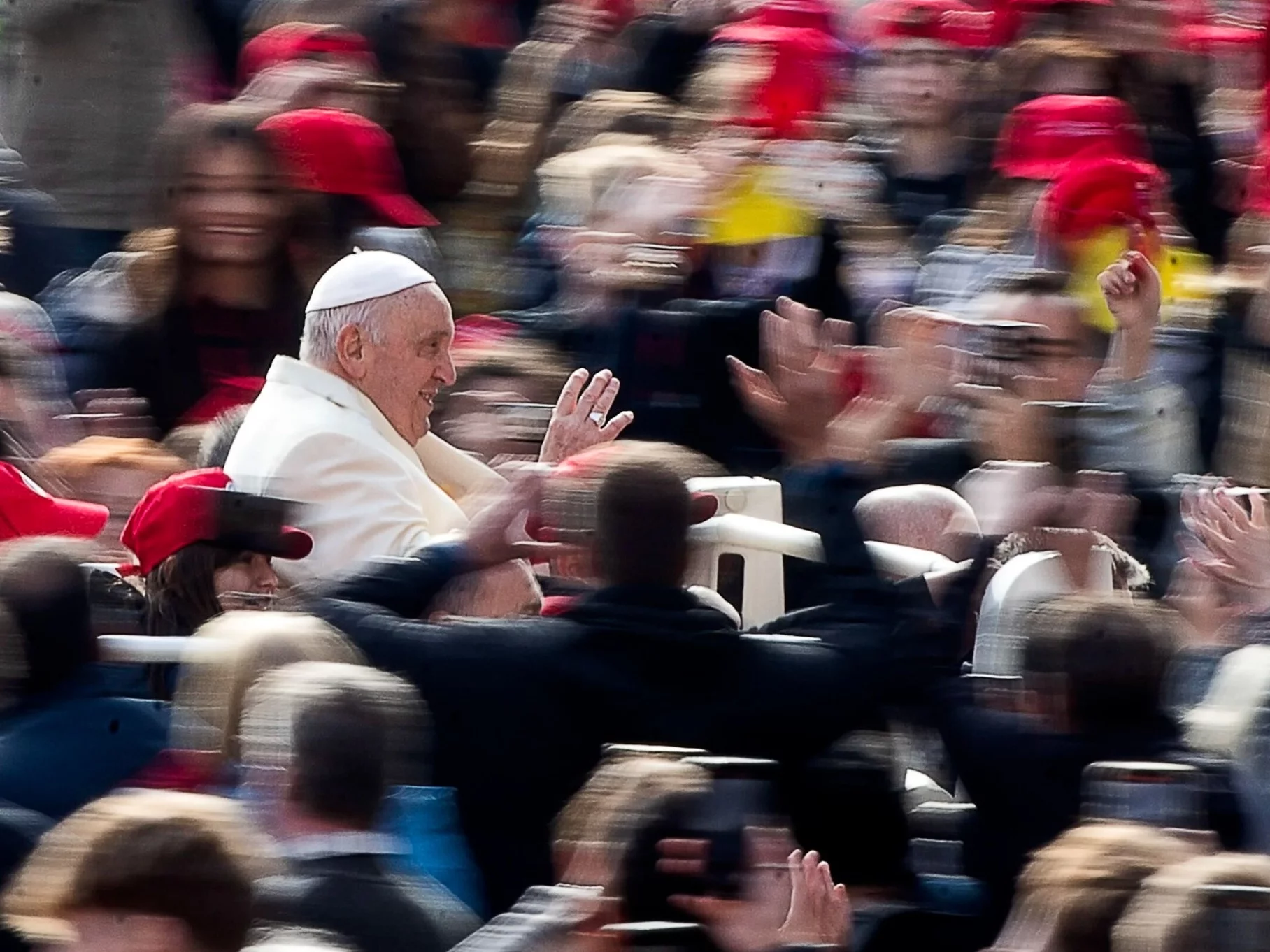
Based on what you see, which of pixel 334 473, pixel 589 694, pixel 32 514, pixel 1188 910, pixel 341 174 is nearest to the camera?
pixel 1188 910

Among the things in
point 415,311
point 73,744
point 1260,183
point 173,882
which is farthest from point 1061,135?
point 173,882

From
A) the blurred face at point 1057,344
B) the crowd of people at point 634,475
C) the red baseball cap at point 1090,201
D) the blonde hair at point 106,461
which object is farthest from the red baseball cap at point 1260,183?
the blonde hair at point 106,461

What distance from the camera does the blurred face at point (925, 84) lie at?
701cm

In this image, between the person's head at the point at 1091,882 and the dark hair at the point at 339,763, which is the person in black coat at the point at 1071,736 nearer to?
the person's head at the point at 1091,882

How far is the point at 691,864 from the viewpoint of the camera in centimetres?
354

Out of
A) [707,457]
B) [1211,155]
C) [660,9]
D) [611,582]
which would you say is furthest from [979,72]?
[611,582]

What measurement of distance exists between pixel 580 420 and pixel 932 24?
96.3 inches

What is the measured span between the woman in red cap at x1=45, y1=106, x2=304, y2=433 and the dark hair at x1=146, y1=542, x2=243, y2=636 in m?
1.10

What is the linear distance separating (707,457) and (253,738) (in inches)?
81.8

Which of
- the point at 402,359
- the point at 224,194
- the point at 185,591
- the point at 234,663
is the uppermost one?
the point at 224,194

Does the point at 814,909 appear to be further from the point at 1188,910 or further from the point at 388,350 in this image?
the point at 388,350

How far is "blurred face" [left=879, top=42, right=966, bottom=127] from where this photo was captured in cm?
701

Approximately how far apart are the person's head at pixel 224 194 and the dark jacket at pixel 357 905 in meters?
2.35

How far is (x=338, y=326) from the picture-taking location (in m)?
5.31
